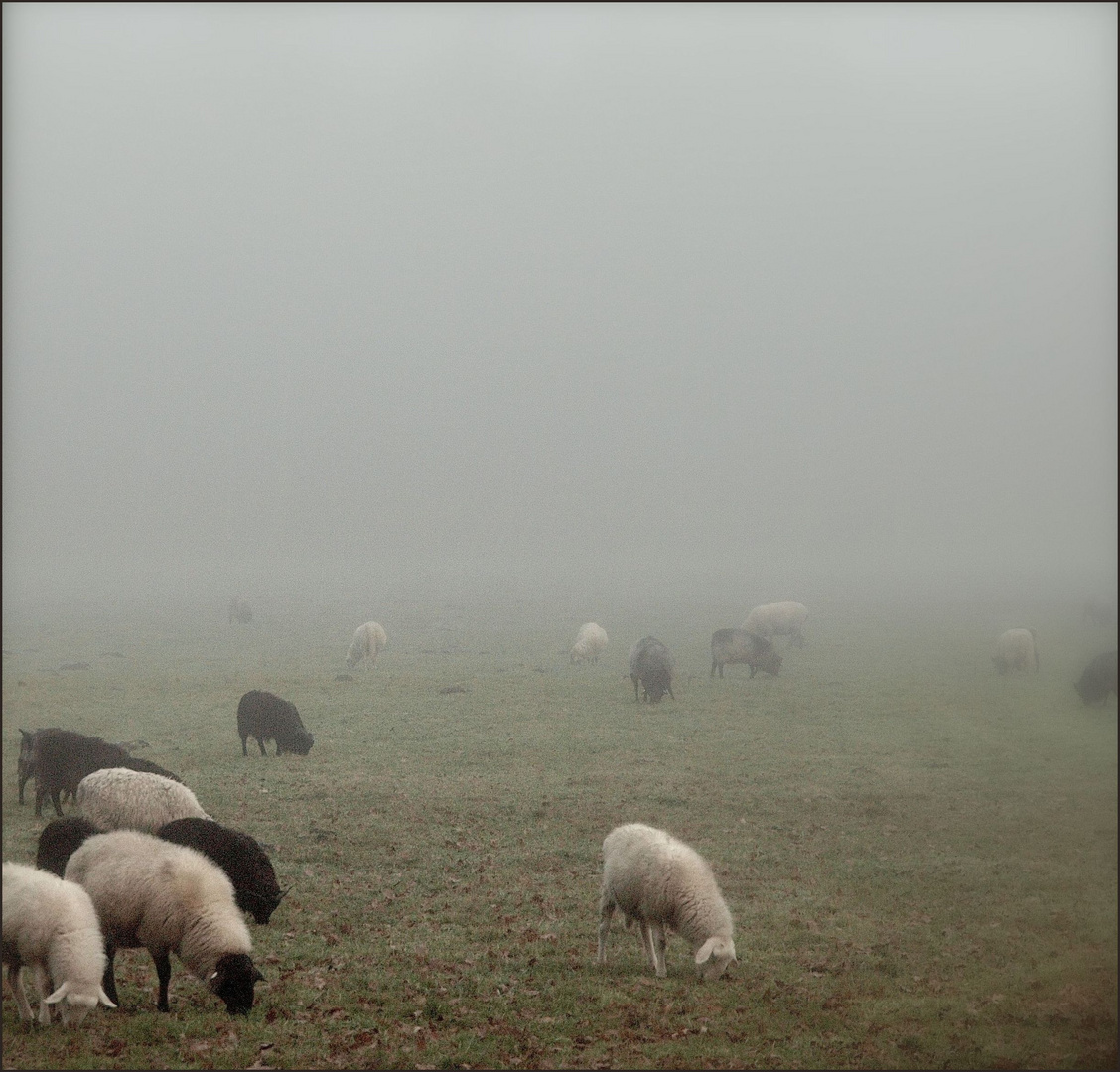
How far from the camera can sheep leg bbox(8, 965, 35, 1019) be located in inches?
291

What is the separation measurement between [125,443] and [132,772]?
124 metres

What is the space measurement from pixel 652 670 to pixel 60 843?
20.3m

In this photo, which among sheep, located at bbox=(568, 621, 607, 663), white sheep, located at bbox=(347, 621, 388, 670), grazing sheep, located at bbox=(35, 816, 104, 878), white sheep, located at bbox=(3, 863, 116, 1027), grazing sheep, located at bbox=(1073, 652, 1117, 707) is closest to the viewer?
white sheep, located at bbox=(3, 863, 116, 1027)

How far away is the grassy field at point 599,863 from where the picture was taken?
7766 millimetres

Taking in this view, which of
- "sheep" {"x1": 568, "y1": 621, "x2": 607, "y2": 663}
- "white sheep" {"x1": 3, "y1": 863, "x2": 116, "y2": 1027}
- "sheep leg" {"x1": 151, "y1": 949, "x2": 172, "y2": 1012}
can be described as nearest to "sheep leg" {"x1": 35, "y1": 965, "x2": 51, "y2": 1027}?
"white sheep" {"x1": 3, "y1": 863, "x2": 116, "y2": 1027}

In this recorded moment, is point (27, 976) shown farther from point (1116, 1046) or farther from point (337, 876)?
point (1116, 1046)

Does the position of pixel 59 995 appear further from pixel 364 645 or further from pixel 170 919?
pixel 364 645

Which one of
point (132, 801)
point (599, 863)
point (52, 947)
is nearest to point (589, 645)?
point (599, 863)

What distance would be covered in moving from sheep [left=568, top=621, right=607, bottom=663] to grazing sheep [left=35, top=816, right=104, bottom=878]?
25797 millimetres

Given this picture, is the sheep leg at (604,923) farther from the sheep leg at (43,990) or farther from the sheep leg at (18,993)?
the sheep leg at (18,993)

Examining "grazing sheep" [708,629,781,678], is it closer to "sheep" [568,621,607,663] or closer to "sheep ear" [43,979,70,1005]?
"sheep" [568,621,607,663]

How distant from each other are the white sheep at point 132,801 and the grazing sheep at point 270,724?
7609mm

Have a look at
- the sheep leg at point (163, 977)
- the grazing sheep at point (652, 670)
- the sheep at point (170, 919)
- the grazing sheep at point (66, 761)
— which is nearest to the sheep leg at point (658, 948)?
the sheep at point (170, 919)

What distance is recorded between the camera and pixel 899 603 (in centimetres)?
5344
